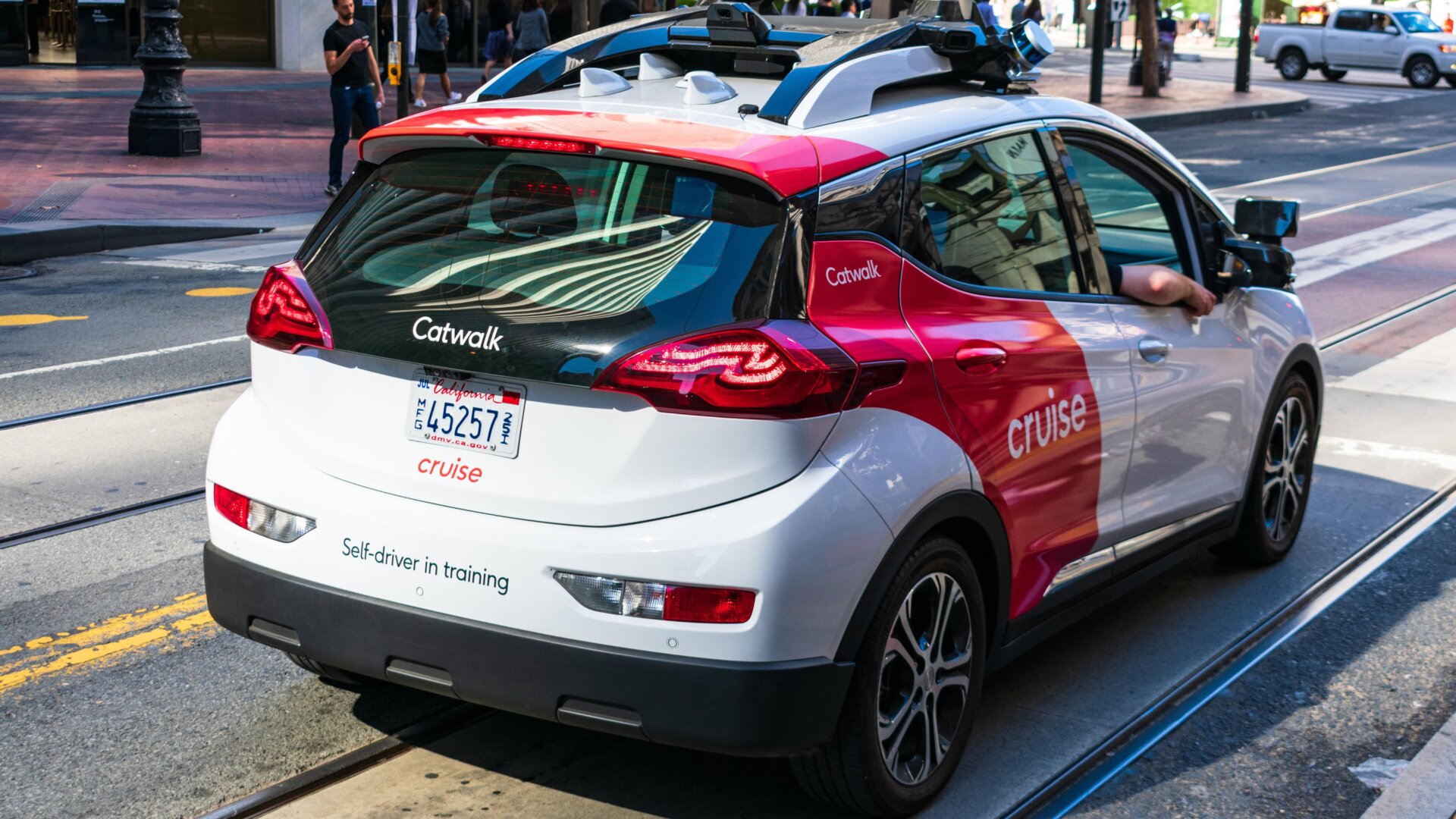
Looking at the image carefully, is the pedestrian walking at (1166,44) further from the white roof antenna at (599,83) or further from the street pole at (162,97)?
the white roof antenna at (599,83)

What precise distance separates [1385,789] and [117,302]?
8653mm

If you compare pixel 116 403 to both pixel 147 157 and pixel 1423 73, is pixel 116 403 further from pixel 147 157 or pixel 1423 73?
pixel 1423 73

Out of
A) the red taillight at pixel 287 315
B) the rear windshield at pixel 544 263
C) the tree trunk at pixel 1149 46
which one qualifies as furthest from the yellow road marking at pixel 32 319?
the tree trunk at pixel 1149 46

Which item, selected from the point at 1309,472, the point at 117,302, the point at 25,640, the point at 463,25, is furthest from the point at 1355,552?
the point at 463,25

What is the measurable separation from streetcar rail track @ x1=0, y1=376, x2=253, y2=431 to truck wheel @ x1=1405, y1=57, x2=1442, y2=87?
39787 millimetres

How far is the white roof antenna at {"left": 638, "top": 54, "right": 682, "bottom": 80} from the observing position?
4.18 m

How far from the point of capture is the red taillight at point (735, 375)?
125 inches

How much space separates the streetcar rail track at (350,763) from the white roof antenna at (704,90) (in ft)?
5.36

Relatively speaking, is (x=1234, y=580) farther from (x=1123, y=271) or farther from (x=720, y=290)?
(x=720, y=290)

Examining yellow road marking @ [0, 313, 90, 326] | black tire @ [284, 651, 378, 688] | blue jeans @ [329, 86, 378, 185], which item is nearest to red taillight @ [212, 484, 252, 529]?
black tire @ [284, 651, 378, 688]

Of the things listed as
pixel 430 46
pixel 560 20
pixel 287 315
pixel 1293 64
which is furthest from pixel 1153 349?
pixel 1293 64

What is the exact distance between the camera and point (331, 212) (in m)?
3.86

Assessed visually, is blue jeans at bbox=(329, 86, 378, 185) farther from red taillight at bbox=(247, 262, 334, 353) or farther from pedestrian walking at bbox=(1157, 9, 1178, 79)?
pedestrian walking at bbox=(1157, 9, 1178, 79)

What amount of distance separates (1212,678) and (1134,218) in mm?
1519
